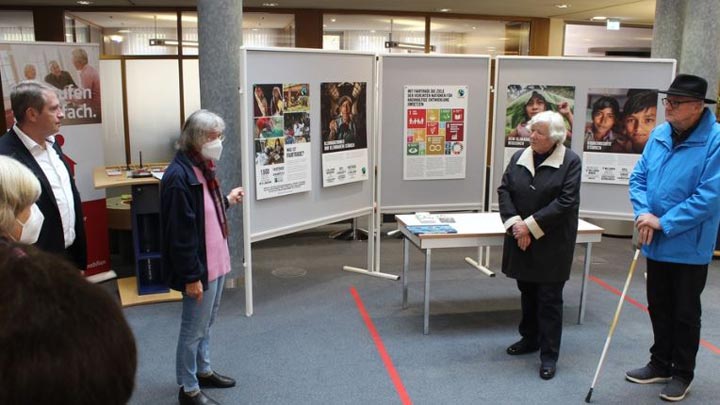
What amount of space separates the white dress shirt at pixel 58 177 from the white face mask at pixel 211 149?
67 cm

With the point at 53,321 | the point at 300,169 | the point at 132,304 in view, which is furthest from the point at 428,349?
the point at 53,321

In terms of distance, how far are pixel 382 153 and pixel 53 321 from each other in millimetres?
4487

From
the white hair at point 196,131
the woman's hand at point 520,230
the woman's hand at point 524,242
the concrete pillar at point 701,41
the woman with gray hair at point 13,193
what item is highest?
the concrete pillar at point 701,41

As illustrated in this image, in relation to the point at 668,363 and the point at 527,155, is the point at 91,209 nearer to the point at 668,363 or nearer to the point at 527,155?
the point at 527,155

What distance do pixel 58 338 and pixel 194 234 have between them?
6.99 feet

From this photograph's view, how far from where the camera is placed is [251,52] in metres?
4.02

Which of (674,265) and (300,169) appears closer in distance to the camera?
(674,265)

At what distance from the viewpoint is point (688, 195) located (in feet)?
9.74

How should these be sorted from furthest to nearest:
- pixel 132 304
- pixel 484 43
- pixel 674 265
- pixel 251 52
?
pixel 484 43, pixel 132 304, pixel 251 52, pixel 674 265

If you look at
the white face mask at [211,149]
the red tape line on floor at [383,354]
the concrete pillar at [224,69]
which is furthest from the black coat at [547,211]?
the concrete pillar at [224,69]

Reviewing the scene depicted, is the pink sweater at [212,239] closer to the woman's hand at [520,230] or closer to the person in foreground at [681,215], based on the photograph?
the woman's hand at [520,230]

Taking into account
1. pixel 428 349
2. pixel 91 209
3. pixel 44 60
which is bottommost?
pixel 428 349

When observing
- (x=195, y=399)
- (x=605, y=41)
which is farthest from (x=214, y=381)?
(x=605, y=41)

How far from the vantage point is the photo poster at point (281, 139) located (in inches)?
164
